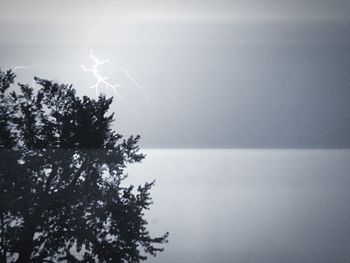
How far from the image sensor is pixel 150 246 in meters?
11.9

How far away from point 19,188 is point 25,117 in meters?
3.33

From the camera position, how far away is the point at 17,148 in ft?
39.2

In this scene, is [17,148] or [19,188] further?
[17,148]

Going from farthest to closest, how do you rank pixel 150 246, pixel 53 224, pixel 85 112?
1. pixel 85 112
2. pixel 150 246
3. pixel 53 224

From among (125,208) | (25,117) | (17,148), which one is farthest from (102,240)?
(25,117)

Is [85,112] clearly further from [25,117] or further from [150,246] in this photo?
[150,246]

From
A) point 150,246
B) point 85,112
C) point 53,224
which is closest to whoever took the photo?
point 53,224

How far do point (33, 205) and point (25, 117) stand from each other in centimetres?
412

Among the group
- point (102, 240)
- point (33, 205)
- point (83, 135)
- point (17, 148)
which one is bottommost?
Result: point (102, 240)

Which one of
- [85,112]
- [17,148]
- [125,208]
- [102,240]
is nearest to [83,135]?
[85,112]

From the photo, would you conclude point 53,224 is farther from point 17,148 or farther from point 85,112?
point 85,112

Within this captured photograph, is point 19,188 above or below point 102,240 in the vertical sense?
above

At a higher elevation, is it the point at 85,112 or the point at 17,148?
the point at 85,112

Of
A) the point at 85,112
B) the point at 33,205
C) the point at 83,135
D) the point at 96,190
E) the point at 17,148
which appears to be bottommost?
the point at 33,205
